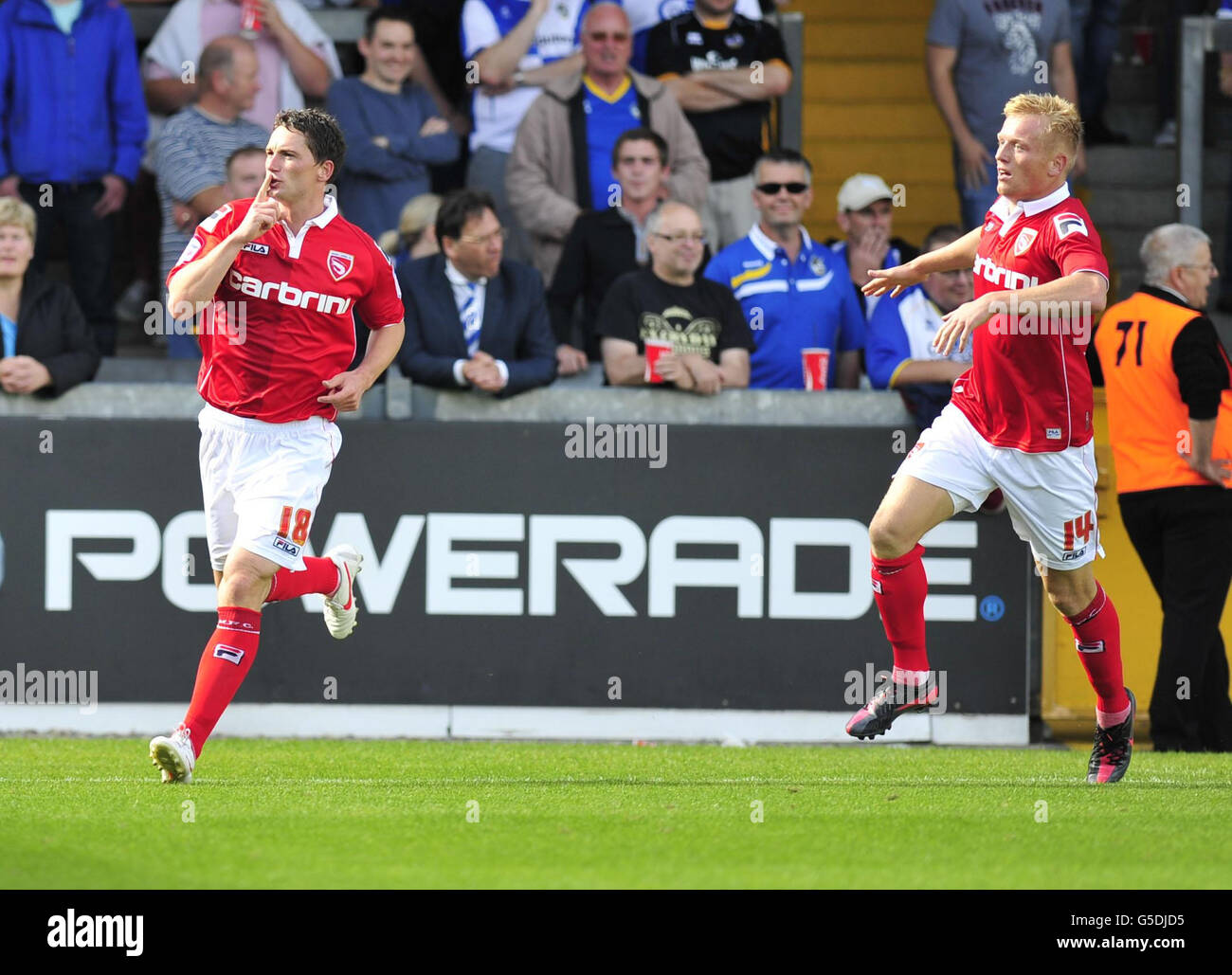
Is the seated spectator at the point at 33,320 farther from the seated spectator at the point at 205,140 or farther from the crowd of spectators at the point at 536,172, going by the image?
the seated spectator at the point at 205,140

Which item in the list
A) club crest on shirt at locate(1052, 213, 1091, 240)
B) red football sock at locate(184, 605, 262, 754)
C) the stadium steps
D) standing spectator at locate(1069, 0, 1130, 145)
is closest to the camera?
club crest on shirt at locate(1052, 213, 1091, 240)

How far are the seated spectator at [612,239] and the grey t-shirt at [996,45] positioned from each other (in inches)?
94.4

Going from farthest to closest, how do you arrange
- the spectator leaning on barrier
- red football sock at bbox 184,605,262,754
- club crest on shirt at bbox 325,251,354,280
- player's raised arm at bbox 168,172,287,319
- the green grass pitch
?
the spectator leaning on barrier → club crest on shirt at bbox 325,251,354,280 → red football sock at bbox 184,605,262,754 → player's raised arm at bbox 168,172,287,319 → the green grass pitch

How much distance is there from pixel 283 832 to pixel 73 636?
13.1ft

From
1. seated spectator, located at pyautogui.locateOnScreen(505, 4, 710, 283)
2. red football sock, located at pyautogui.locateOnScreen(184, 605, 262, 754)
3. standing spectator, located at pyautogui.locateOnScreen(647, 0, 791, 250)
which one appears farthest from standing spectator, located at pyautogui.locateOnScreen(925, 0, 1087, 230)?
red football sock, located at pyautogui.locateOnScreen(184, 605, 262, 754)

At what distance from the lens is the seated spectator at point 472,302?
9.35 meters

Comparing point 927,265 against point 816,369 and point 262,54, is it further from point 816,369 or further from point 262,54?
point 262,54

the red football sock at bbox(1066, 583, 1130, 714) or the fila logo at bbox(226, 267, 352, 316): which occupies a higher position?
the fila logo at bbox(226, 267, 352, 316)

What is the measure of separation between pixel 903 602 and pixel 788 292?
3.28 meters

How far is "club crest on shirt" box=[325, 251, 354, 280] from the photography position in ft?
22.6

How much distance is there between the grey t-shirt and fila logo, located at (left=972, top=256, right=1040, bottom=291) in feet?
16.4

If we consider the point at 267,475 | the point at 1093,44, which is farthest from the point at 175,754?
the point at 1093,44

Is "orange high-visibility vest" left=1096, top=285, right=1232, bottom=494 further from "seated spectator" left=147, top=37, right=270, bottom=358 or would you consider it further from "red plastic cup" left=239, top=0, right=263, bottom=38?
"red plastic cup" left=239, top=0, right=263, bottom=38

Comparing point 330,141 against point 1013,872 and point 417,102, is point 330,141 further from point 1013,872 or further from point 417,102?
point 417,102
